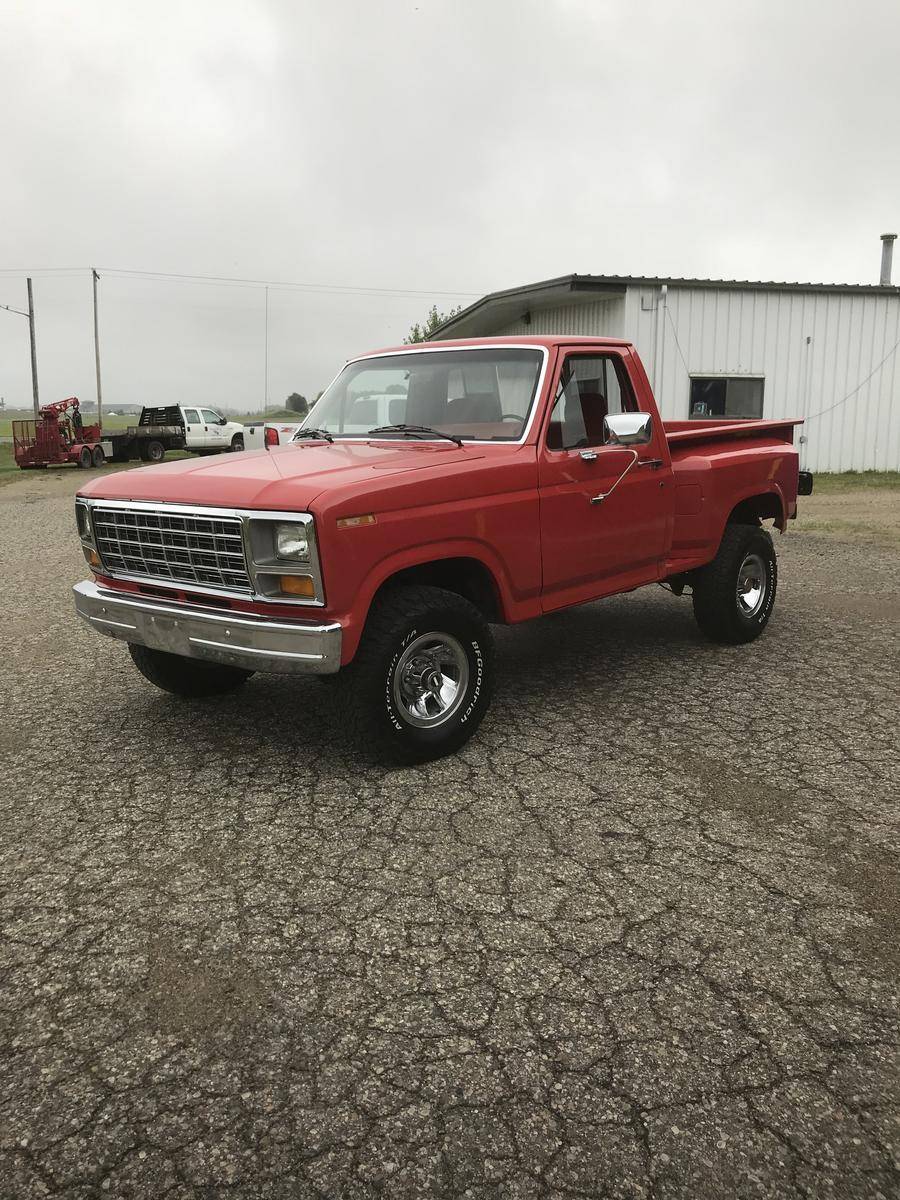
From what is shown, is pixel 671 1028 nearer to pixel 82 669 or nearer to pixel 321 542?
pixel 321 542

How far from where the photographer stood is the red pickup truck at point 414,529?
405 centimetres

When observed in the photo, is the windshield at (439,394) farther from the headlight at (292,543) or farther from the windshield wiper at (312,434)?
the headlight at (292,543)

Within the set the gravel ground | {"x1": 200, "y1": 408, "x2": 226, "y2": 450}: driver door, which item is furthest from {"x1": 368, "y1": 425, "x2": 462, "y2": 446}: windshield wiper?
{"x1": 200, "y1": 408, "x2": 226, "y2": 450}: driver door

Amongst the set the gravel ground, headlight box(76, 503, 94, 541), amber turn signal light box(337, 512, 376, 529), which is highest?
amber turn signal light box(337, 512, 376, 529)

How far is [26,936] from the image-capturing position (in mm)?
3205

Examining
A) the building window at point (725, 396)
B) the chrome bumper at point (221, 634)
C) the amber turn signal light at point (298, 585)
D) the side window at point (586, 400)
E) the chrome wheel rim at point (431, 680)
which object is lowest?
the chrome wheel rim at point (431, 680)

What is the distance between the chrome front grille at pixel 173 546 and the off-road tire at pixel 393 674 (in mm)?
601

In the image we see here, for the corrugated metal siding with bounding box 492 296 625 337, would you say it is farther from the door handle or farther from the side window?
the door handle

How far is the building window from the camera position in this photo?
60.5 feet

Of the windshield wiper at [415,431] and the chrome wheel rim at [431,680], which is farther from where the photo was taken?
the windshield wiper at [415,431]

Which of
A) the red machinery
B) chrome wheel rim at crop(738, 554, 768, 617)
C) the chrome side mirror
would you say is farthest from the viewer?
the red machinery

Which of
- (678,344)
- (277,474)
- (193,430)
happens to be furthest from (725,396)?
(193,430)

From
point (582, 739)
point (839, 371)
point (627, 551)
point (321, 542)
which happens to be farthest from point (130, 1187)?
point (839, 371)

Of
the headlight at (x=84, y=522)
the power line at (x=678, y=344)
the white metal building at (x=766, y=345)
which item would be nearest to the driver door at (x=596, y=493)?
the headlight at (x=84, y=522)
